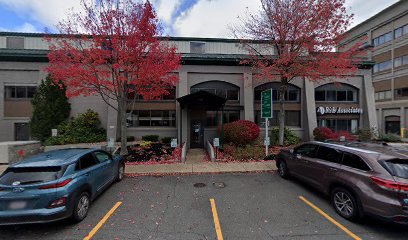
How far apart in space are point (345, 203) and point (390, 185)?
116 cm

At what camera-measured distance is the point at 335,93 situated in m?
17.4

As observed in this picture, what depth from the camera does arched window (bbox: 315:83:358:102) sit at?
17281mm

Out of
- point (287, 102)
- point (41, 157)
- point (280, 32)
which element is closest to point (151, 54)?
point (41, 157)

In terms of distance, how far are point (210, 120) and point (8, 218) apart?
12.9 m

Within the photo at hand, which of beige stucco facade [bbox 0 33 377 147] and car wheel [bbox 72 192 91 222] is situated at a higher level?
beige stucco facade [bbox 0 33 377 147]

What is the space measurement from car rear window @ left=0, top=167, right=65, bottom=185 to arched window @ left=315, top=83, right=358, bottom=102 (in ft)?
63.5

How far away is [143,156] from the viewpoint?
10.9 m

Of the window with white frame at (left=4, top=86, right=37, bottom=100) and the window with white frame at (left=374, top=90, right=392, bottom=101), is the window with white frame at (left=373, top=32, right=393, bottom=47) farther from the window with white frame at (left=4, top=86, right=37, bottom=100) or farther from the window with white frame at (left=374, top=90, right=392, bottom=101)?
the window with white frame at (left=4, top=86, right=37, bottom=100)

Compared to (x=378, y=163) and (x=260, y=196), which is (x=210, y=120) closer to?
(x=260, y=196)

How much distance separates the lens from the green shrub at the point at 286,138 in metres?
14.8

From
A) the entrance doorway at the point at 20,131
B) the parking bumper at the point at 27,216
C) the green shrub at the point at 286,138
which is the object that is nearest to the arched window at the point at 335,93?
the green shrub at the point at 286,138

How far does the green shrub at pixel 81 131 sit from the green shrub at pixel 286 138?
13683mm

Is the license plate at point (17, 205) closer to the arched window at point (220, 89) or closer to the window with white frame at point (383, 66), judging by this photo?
the arched window at point (220, 89)

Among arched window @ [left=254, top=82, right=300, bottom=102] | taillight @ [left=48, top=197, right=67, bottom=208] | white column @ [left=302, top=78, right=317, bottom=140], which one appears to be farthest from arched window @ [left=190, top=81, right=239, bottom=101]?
taillight @ [left=48, top=197, right=67, bottom=208]
